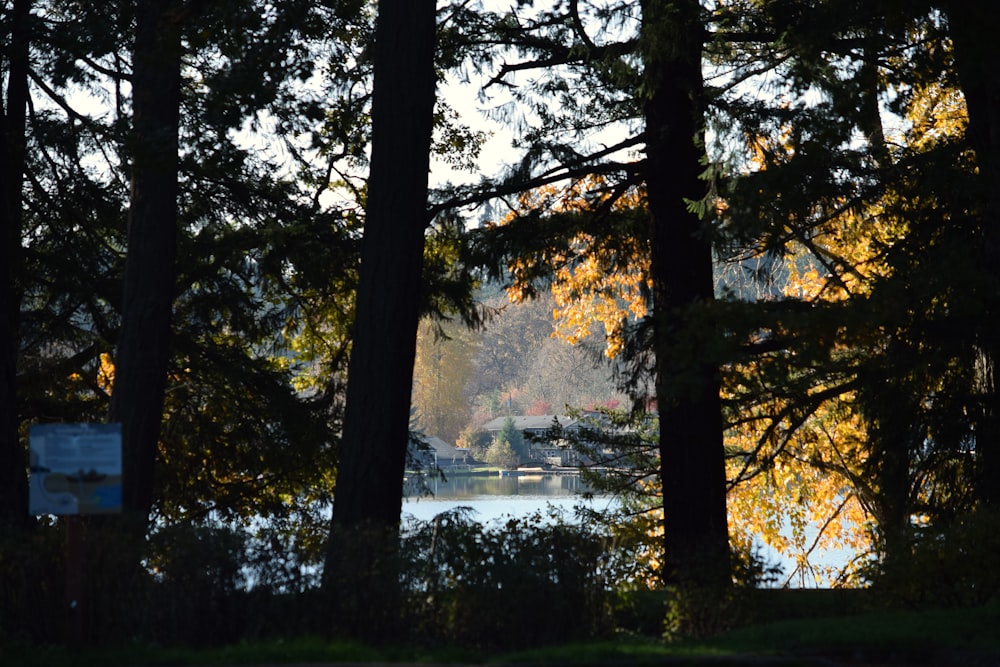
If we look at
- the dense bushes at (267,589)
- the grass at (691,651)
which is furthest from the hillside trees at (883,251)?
the dense bushes at (267,589)

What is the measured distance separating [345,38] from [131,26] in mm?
2425

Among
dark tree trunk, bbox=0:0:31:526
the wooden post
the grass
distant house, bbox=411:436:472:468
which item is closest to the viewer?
the grass

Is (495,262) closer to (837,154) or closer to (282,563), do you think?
(837,154)

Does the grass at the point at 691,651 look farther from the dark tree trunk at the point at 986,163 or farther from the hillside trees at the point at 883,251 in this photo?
the dark tree trunk at the point at 986,163

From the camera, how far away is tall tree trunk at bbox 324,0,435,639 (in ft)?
31.2

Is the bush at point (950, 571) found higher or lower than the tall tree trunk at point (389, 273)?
lower

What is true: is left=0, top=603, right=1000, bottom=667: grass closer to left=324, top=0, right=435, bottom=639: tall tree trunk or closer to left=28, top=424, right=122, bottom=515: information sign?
left=28, top=424, right=122, bottom=515: information sign

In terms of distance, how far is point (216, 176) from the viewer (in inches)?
549

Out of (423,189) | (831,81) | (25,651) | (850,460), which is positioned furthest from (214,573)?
(850,460)

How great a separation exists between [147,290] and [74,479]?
164 inches

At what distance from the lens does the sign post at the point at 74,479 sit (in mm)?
6984

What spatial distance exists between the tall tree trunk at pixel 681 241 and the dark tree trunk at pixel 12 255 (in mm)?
6200

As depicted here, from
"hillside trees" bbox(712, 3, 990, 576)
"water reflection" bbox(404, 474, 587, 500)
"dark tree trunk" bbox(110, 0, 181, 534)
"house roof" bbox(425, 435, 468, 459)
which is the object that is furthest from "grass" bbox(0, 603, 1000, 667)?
"house roof" bbox(425, 435, 468, 459)

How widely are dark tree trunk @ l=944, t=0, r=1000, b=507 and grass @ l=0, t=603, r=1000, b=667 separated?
3.09 meters
